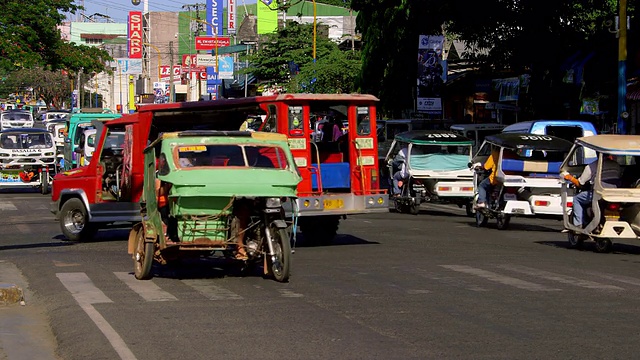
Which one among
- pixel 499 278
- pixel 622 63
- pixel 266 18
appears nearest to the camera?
pixel 499 278

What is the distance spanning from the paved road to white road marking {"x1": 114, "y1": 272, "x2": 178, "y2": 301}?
2 cm

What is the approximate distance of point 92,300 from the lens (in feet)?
37.6

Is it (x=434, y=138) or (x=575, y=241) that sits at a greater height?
(x=434, y=138)

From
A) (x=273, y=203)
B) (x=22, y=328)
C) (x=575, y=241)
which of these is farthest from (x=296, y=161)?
(x=22, y=328)

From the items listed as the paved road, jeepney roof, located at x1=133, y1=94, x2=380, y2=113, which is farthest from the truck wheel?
jeepney roof, located at x1=133, y1=94, x2=380, y2=113

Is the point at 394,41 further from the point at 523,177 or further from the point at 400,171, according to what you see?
the point at 523,177

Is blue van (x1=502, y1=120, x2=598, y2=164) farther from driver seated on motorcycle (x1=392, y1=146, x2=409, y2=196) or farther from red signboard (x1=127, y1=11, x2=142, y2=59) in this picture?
red signboard (x1=127, y1=11, x2=142, y2=59)

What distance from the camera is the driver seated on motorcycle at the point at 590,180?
16859mm

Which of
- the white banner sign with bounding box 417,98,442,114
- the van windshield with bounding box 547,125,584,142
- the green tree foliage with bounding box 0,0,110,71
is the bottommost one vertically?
the van windshield with bounding box 547,125,584,142

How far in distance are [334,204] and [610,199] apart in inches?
181

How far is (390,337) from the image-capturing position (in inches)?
359

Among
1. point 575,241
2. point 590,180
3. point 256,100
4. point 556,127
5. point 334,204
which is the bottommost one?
point 575,241

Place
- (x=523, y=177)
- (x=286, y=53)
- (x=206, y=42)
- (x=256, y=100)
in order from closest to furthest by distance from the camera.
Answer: (x=256, y=100), (x=523, y=177), (x=286, y=53), (x=206, y=42)

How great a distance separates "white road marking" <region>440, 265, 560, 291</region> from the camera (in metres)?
12.4
